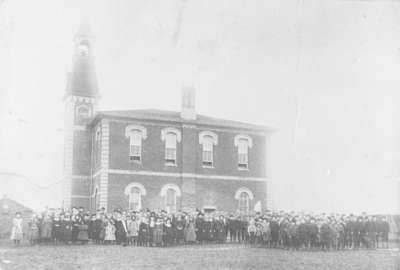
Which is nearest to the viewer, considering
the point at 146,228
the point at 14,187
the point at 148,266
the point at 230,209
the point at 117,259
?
the point at 148,266

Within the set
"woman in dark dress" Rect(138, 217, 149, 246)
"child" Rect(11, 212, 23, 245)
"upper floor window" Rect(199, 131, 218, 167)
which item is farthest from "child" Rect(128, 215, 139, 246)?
"upper floor window" Rect(199, 131, 218, 167)

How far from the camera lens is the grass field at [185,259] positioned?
14836mm

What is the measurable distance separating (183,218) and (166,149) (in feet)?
23.5

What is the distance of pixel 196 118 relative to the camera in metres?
30.5

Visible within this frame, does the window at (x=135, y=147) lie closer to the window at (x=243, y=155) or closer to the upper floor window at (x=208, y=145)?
the upper floor window at (x=208, y=145)

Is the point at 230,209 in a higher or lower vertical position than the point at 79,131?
lower

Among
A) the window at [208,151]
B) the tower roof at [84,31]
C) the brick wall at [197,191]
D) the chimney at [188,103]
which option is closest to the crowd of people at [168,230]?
the brick wall at [197,191]

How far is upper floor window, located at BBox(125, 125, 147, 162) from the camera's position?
92.5 feet

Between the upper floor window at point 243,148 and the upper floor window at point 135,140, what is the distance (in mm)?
5484

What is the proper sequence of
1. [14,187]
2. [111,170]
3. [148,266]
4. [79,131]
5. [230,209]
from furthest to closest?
[14,187], [79,131], [230,209], [111,170], [148,266]

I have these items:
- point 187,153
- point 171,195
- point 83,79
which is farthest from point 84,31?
point 171,195

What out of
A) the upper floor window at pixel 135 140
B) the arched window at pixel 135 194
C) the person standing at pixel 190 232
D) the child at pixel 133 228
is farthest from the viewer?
the upper floor window at pixel 135 140

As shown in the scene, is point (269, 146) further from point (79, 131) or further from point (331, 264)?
point (331, 264)

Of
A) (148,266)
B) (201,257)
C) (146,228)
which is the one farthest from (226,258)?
(146,228)
